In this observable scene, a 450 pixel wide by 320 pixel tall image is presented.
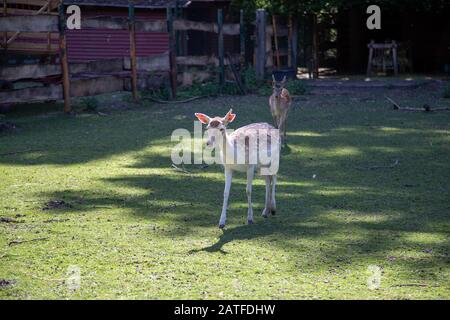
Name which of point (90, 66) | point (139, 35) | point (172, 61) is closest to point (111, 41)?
point (139, 35)

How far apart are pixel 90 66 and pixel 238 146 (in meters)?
11.7

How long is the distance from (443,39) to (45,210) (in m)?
20.6

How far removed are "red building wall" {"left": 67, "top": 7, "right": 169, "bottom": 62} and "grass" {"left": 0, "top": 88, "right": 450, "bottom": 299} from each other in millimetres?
11863

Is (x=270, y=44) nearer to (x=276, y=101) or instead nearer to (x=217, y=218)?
(x=276, y=101)

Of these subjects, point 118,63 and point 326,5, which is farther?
point 326,5

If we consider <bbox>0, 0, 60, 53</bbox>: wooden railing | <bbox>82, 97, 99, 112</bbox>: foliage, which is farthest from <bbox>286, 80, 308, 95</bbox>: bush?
<bbox>0, 0, 60, 53</bbox>: wooden railing

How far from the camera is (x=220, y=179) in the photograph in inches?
414

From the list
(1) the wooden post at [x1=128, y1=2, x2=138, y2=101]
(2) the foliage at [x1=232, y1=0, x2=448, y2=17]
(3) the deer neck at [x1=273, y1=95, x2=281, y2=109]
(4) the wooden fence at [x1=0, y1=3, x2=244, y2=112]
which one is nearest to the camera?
(3) the deer neck at [x1=273, y1=95, x2=281, y2=109]

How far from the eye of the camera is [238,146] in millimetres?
8016

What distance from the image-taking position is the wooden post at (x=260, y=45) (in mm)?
22312

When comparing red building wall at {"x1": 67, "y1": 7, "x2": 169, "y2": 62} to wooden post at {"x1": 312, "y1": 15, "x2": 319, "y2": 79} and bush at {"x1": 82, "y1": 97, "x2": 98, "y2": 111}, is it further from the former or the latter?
bush at {"x1": 82, "y1": 97, "x2": 98, "y2": 111}

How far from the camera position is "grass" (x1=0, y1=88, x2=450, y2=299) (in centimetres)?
626
